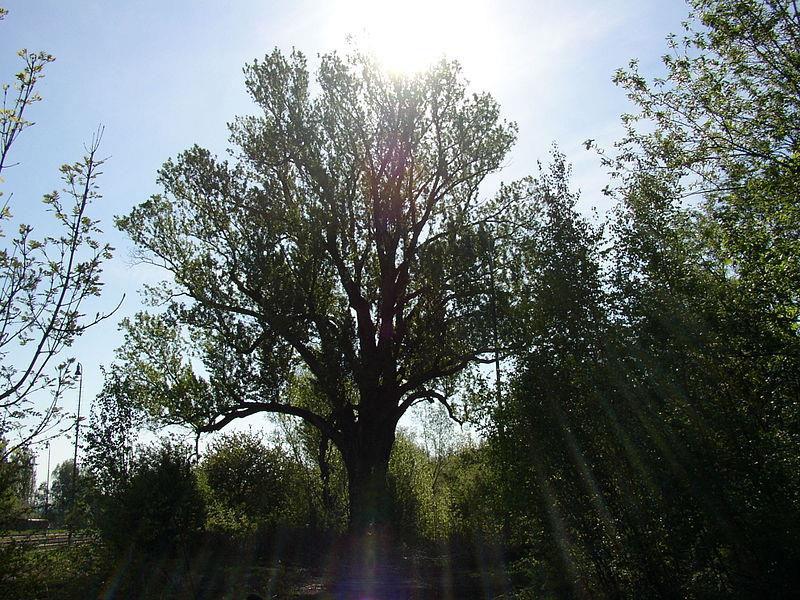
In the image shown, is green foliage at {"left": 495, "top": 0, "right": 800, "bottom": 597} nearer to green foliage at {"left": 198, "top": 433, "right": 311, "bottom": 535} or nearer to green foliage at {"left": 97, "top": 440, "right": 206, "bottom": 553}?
green foliage at {"left": 97, "top": 440, "right": 206, "bottom": 553}

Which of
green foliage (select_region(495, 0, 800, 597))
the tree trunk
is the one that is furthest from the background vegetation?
the tree trunk

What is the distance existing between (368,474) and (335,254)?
695cm

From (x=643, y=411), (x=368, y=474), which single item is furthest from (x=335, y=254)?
(x=643, y=411)

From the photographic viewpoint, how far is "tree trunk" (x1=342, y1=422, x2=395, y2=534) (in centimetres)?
1856

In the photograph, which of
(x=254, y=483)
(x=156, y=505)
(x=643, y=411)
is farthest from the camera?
(x=254, y=483)

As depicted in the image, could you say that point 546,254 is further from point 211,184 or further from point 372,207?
point 211,184

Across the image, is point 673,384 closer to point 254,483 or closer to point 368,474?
point 368,474

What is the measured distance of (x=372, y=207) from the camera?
64.6 feet

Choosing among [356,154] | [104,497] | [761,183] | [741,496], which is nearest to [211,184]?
[356,154]

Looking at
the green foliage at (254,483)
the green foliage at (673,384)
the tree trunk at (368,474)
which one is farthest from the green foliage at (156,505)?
the green foliage at (673,384)

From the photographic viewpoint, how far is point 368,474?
61.0 feet

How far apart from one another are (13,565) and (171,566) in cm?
910

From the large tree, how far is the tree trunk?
1.9 inches

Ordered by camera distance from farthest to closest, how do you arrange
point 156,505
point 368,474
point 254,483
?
point 254,483 → point 368,474 → point 156,505
